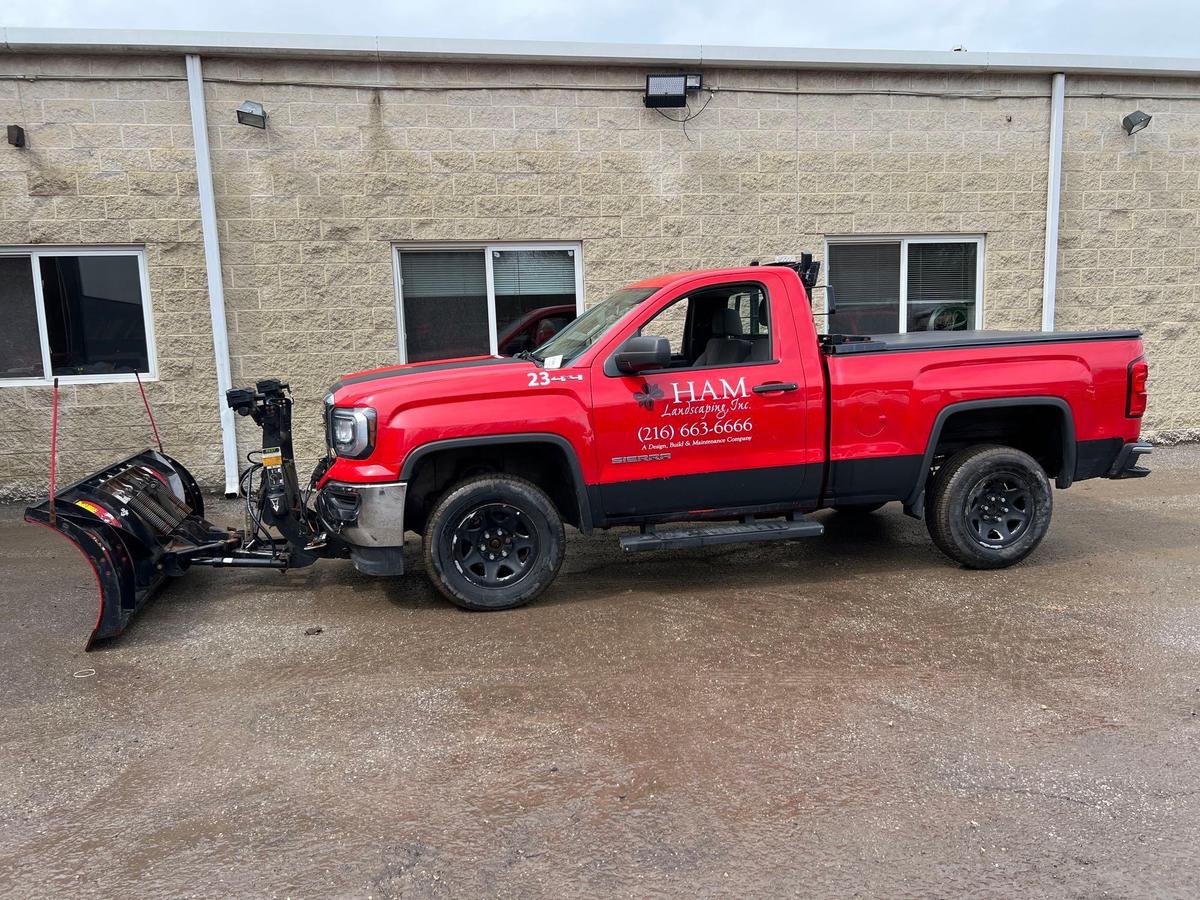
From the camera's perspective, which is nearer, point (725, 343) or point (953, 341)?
point (953, 341)

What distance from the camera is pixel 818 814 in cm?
323

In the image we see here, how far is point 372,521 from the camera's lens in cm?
521

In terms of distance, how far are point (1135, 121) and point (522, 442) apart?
8.47m

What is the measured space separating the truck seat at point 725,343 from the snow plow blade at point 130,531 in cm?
337

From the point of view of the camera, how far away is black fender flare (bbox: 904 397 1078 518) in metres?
5.81

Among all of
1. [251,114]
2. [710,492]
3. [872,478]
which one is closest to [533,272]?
[251,114]

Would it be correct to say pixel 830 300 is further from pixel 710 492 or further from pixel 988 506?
pixel 710 492

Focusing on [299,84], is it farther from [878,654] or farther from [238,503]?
[878,654]

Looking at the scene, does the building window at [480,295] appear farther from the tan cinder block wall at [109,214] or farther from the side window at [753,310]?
the side window at [753,310]

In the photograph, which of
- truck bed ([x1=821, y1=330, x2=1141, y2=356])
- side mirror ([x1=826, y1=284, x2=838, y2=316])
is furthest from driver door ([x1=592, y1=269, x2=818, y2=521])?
side mirror ([x1=826, y1=284, x2=838, y2=316])

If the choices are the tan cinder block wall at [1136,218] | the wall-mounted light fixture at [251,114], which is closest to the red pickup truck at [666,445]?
the wall-mounted light fixture at [251,114]

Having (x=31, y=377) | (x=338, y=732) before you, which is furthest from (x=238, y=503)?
(x=338, y=732)

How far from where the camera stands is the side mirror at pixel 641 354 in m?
5.25

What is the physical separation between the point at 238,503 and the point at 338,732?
5403 millimetres
